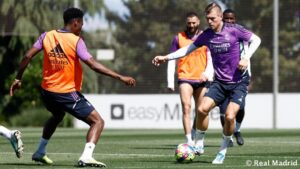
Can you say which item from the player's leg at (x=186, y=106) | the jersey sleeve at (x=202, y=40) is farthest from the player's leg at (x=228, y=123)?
the player's leg at (x=186, y=106)

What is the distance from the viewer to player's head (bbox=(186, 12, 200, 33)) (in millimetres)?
16938

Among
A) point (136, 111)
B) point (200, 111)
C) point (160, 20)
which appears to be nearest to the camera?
point (200, 111)

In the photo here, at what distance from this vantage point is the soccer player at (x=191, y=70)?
1697 centimetres

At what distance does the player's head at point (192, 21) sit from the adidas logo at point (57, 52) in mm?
4439

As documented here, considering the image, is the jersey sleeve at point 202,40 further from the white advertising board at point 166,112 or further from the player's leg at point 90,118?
the white advertising board at point 166,112

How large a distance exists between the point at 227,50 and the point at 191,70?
3.64 m

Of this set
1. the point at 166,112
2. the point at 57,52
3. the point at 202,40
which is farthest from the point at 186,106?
the point at 166,112

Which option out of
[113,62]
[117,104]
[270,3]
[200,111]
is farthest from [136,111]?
[200,111]

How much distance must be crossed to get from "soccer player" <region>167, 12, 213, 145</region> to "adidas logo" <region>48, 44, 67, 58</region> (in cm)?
427

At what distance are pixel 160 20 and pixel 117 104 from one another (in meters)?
3.87

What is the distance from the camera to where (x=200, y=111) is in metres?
Result: 13.7

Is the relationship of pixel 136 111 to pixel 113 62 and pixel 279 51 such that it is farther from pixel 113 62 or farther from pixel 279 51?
pixel 279 51

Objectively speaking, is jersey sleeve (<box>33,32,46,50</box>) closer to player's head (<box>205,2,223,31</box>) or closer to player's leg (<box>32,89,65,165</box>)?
player's leg (<box>32,89,65,165</box>)

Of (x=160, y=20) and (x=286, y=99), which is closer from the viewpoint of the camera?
(x=286, y=99)
